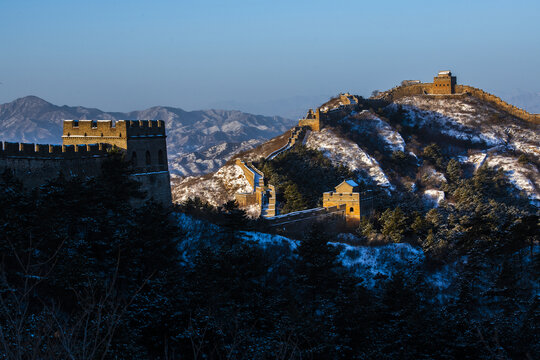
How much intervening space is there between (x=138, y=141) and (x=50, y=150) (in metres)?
5.23

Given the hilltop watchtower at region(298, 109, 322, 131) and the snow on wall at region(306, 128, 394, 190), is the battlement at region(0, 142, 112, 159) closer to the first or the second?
the snow on wall at region(306, 128, 394, 190)

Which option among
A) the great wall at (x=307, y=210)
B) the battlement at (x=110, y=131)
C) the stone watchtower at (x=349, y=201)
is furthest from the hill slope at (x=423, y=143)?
the battlement at (x=110, y=131)

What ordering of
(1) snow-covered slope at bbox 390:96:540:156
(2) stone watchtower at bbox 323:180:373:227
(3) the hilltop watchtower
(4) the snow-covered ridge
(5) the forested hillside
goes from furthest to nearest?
(1) snow-covered slope at bbox 390:96:540:156
(4) the snow-covered ridge
(3) the hilltop watchtower
(2) stone watchtower at bbox 323:180:373:227
(5) the forested hillside

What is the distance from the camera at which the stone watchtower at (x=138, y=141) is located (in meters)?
31.9

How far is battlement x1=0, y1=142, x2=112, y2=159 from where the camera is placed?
25969 millimetres

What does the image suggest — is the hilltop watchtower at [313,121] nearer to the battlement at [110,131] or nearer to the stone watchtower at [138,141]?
the battlement at [110,131]

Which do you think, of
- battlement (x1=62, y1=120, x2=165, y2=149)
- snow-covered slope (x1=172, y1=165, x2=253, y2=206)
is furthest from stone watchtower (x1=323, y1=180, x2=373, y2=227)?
battlement (x1=62, y1=120, x2=165, y2=149)

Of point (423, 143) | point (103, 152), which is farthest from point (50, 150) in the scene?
point (423, 143)

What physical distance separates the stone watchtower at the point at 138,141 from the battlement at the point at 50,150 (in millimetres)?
854

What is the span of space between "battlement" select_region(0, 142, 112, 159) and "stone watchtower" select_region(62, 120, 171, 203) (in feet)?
2.80

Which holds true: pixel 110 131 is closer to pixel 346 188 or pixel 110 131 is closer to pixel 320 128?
pixel 346 188

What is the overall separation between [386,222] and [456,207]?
21595 millimetres

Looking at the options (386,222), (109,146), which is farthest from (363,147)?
(109,146)

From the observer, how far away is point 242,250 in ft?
91.1
